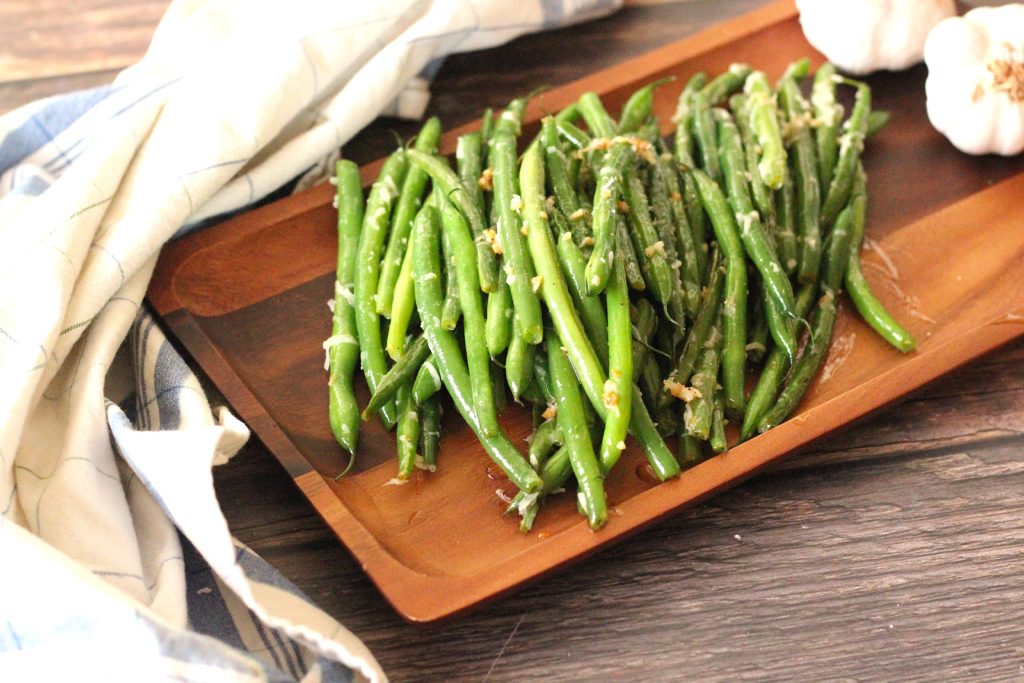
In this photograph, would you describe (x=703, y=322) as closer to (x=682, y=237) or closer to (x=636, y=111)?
(x=682, y=237)

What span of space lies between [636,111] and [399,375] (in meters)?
1.08

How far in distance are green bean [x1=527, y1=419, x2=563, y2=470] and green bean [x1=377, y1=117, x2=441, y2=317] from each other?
444mm

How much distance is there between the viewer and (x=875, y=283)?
2.64 m

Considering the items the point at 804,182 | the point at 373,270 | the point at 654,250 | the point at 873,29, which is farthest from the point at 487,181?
the point at 873,29

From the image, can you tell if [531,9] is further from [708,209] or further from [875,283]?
[875,283]

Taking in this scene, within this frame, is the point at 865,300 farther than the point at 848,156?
No

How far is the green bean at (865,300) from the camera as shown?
245cm

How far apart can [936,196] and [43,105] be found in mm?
2327

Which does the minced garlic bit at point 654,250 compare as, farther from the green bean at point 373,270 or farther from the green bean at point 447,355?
the green bean at point 373,270

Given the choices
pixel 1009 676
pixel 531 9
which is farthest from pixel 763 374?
pixel 531 9

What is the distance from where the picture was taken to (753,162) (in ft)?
8.79

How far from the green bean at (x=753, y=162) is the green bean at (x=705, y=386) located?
32cm

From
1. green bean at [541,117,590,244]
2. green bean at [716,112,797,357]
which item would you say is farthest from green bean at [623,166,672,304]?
green bean at [716,112,797,357]

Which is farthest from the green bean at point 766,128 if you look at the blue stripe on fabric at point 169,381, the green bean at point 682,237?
the blue stripe on fabric at point 169,381
